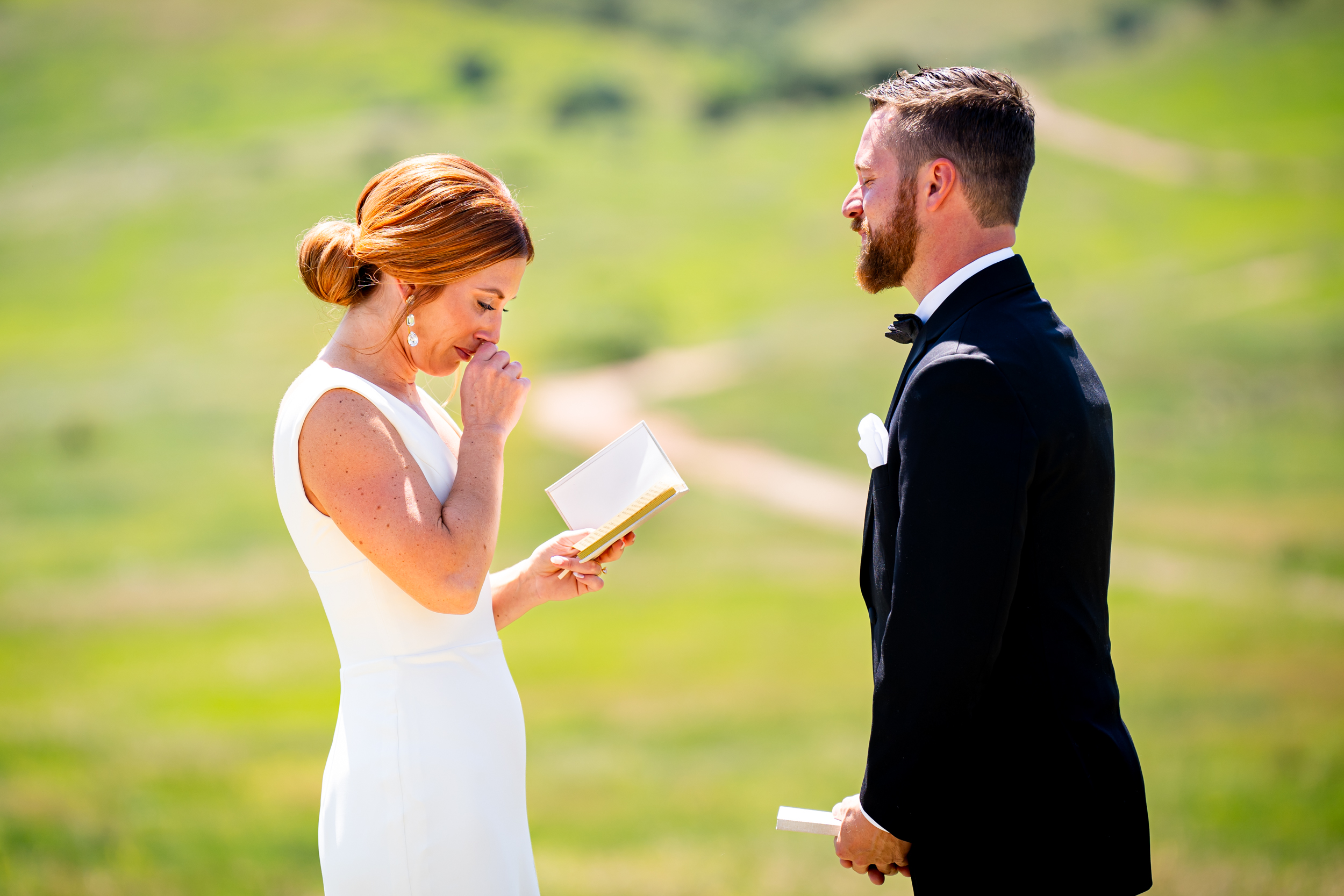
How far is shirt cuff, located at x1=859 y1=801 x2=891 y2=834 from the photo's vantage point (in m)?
2.55

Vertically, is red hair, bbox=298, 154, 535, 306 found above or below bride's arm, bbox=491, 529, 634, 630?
above

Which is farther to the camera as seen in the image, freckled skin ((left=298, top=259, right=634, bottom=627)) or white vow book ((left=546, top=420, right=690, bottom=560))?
white vow book ((left=546, top=420, right=690, bottom=560))

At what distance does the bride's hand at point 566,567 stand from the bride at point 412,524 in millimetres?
280

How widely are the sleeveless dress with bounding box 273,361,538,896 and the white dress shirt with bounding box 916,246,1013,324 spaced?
132 centimetres

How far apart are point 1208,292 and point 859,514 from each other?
613 inches

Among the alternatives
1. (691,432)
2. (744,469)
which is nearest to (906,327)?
(744,469)

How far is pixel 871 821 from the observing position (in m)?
2.57

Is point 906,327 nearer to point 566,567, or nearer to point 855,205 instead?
point 855,205

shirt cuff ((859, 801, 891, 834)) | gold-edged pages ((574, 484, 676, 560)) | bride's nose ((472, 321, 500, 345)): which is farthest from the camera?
bride's nose ((472, 321, 500, 345))

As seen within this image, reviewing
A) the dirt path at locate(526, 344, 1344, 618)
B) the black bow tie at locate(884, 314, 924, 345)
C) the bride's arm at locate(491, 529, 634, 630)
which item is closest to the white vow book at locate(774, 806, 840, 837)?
the bride's arm at locate(491, 529, 634, 630)

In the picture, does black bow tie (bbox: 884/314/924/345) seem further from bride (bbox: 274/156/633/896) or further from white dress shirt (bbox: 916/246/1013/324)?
bride (bbox: 274/156/633/896)

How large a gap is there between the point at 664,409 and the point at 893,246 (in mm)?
24295

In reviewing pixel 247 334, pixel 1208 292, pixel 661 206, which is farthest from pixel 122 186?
pixel 1208 292

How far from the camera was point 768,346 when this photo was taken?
102ft
